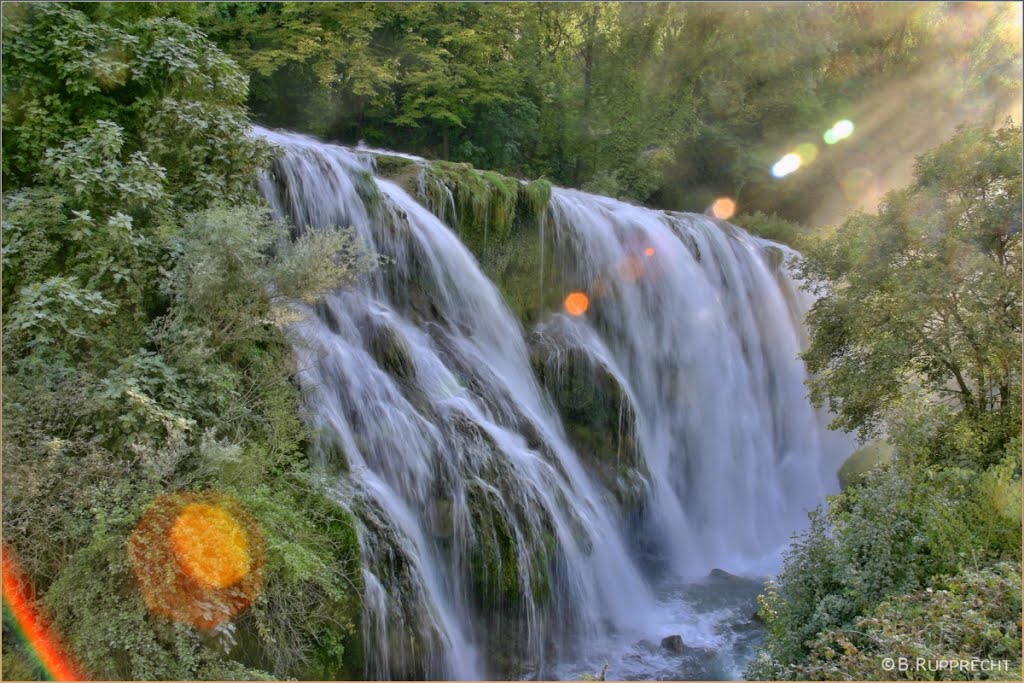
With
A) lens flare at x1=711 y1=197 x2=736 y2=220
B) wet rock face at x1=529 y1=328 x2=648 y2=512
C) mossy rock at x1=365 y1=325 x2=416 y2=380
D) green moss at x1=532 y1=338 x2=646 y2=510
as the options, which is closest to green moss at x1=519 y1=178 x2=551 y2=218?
wet rock face at x1=529 y1=328 x2=648 y2=512

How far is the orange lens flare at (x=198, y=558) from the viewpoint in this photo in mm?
6234

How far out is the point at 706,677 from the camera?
9672mm

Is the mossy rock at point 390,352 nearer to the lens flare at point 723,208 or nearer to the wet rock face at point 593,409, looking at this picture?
the wet rock face at point 593,409

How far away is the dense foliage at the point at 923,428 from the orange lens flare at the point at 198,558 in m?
4.79

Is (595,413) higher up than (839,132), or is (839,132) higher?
(839,132)

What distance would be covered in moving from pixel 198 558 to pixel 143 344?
8.57ft

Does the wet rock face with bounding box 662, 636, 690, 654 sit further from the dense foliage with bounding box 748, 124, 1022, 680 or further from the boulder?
the boulder

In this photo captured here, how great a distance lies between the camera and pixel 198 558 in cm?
646

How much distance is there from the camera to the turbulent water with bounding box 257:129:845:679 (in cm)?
907

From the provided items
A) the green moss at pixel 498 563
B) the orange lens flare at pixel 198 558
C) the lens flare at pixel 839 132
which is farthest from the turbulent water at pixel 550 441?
the lens flare at pixel 839 132

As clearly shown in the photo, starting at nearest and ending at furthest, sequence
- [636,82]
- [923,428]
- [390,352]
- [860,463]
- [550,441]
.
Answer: [923,428]
[390,352]
[550,441]
[860,463]
[636,82]

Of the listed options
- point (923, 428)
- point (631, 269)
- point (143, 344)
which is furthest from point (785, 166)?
point (143, 344)

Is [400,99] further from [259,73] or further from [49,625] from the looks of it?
[49,625]

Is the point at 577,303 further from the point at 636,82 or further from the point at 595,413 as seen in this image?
the point at 636,82
